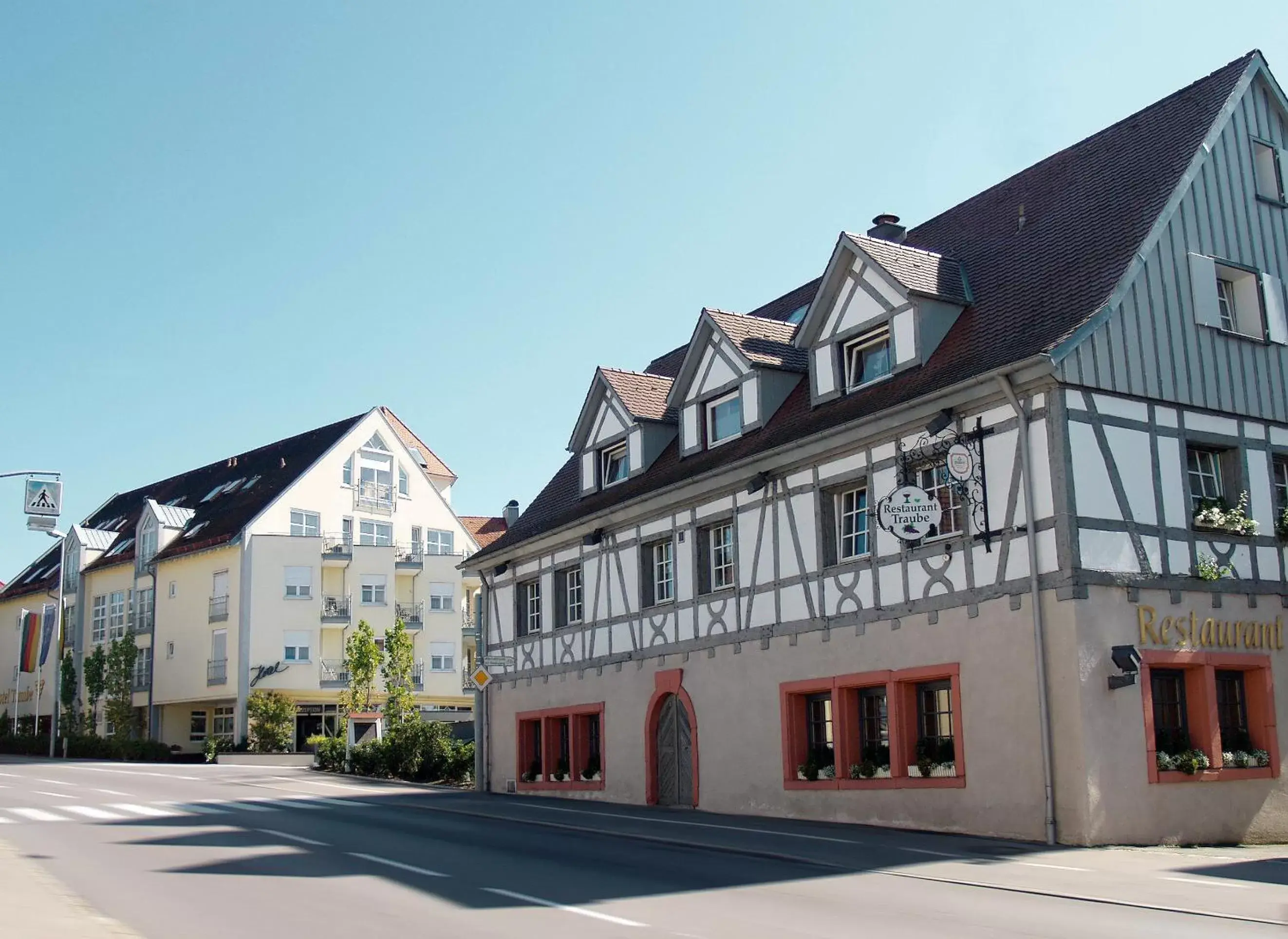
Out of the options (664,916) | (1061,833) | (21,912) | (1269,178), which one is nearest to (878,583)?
(1061,833)

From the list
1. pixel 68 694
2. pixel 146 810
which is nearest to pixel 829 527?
pixel 146 810

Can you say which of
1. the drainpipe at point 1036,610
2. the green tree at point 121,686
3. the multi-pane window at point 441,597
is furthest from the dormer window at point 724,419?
the green tree at point 121,686

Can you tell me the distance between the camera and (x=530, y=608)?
100ft

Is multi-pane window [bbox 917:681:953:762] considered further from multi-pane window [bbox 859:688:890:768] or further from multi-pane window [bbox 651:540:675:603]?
multi-pane window [bbox 651:540:675:603]

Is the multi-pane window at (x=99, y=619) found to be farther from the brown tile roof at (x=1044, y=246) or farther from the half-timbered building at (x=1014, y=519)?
the brown tile roof at (x=1044, y=246)

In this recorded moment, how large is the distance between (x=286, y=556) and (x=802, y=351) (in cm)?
3637

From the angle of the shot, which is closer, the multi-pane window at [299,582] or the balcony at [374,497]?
the multi-pane window at [299,582]

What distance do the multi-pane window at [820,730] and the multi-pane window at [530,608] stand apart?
31.0 ft

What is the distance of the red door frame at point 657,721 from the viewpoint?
24.1 meters

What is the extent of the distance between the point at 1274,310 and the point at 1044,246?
3.29m

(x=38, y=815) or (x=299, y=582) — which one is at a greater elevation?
(x=299, y=582)

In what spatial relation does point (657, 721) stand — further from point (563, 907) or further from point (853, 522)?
point (563, 907)

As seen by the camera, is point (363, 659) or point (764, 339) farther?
point (363, 659)

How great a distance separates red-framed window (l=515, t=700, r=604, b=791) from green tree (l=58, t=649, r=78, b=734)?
3960 cm
